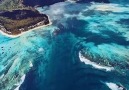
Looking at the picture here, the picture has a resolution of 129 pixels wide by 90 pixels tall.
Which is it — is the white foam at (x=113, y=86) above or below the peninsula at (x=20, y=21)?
above

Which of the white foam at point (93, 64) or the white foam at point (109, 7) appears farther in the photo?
the white foam at point (109, 7)

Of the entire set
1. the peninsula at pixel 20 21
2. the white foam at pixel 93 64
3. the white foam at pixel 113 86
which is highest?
the white foam at pixel 113 86

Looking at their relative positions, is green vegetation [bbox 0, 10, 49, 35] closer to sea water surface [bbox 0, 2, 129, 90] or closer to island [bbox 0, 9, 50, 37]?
island [bbox 0, 9, 50, 37]

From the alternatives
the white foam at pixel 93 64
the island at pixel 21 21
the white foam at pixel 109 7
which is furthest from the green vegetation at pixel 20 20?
the white foam at pixel 93 64

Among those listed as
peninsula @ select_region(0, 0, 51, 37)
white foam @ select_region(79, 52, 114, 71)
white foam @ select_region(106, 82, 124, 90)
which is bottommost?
peninsula @ select_region(0, 0, 51, 37)

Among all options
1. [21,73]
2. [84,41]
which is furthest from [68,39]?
[21,73]

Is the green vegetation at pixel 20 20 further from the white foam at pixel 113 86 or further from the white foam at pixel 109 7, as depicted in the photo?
the white foam at pixel 113 86

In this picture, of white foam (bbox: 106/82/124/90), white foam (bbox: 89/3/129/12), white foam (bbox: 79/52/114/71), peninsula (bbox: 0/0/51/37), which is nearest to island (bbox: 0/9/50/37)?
peninsula (bbox: 0/0/51/37)

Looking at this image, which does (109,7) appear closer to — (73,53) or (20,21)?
(20,21)

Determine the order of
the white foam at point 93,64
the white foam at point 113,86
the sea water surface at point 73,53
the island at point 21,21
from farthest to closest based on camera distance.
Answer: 1. the island at point 21,21
2. the white foam at point 93,64
3. the sea water surface at point 73,53
4. the white foam at point 113,86
